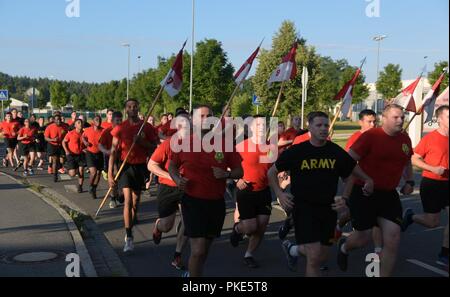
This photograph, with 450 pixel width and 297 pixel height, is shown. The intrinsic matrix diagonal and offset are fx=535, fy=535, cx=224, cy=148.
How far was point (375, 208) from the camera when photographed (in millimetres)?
5562

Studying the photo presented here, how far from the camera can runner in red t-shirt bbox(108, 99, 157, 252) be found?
23.7 feet

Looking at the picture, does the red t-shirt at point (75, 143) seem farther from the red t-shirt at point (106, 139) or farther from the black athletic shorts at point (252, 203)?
the black athletic shorts at point (252, 203)

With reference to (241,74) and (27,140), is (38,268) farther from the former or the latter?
(27,140)

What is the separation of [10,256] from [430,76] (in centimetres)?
3801

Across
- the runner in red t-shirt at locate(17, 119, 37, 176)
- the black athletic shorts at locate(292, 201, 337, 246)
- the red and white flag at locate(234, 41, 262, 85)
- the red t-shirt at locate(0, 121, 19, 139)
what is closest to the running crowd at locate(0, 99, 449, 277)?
the black athletic shorts at locate(292, 201, 337, 246)

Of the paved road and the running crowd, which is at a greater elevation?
the running crowd

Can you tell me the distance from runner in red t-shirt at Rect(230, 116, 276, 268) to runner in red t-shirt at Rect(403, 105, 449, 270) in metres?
1.86

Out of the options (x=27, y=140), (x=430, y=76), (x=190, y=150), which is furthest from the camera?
(x=430, y=76)

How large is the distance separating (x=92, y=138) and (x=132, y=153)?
4700mm

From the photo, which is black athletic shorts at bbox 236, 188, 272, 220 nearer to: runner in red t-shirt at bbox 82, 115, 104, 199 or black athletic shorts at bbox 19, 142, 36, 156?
runner in red t-shirt at bbox 82, 115, 104, 199

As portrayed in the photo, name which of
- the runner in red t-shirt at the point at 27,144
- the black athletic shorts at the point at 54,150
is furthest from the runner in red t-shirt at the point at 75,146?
the runner in red t-shirt at the point at 27,144

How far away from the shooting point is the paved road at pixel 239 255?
6.09 meters
